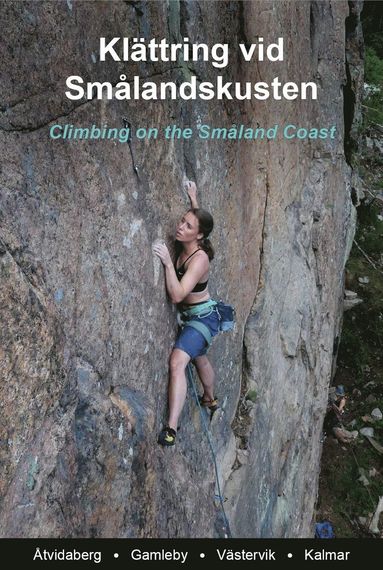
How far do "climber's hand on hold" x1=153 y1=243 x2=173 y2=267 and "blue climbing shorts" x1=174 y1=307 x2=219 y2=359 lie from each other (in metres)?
0.66

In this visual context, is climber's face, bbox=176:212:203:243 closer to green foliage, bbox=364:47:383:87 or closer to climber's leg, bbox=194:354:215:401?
climber's leg, bbox=194:354:215:401

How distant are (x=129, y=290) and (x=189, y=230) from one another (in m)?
0.96

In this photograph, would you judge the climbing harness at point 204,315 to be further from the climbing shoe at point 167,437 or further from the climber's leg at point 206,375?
the climbing shoe at point 167,437

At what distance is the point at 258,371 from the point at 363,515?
221 inches

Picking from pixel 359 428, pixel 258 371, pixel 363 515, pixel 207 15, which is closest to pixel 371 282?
pixel 359 428

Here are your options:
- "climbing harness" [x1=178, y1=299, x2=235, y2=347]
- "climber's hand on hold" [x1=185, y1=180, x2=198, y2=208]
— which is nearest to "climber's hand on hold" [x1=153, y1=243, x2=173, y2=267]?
"climbing harness" [x1=178, y1=299, x2=235, y2=347]

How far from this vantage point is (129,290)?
14.1ft

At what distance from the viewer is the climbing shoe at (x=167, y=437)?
4.49m

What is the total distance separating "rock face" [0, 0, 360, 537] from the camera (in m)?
3.27

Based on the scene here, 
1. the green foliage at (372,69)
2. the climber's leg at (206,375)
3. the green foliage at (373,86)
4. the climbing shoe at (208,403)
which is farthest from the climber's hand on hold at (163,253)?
the green foliage at (372,69)

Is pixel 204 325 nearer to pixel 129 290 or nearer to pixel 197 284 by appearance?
pixel 197 284

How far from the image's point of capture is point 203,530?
16.1 feet

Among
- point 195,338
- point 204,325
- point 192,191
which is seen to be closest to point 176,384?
point 195,338
